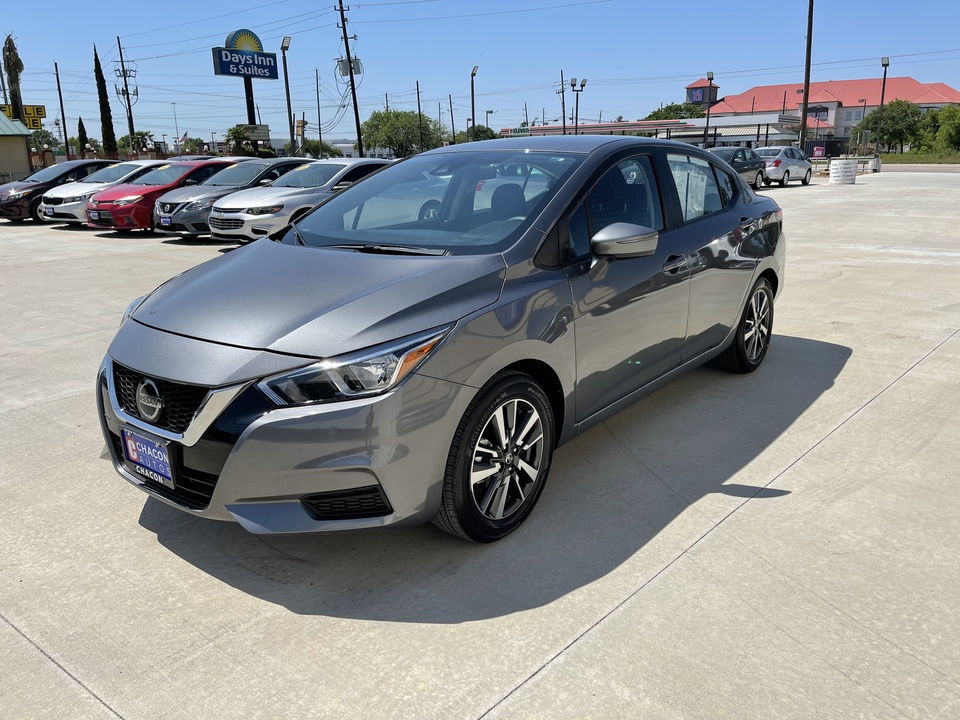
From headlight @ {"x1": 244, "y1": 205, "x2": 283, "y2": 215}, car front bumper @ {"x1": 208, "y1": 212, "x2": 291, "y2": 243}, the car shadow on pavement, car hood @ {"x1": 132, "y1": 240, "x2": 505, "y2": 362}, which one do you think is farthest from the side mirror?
headlight @ {"x1": 244, "y1": 205, "x2": 283, "y2": 215}

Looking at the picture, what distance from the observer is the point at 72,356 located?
19.7 ft

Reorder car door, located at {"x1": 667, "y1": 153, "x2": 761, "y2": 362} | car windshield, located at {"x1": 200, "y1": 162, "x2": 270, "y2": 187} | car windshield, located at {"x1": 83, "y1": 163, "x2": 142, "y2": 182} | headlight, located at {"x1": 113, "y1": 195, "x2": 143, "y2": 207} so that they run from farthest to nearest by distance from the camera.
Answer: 1. car windshield, located at {"x1": 83, "y1": 163, "x2": 142, "y2": 182}
2. headlight, located at {"x1": 113, "y1": 195, "x2": 143, "y2": 207}
3. car windshield, located at {"x1": 200, "y1": 162, "x2": 270, "y2": 187}
4. car door, located at {"x1": 667, "y1": 153, "x2": 761, "y2": 362}

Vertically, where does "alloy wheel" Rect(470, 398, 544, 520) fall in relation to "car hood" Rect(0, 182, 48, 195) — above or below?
below

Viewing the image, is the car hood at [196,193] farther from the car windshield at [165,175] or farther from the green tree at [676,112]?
the green tree at [676,112]

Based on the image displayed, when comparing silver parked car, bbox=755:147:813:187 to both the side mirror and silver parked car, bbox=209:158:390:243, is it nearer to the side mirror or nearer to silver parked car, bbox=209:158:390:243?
silver parked car, bbox=209:158:390:243

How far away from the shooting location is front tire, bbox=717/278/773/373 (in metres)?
5.24

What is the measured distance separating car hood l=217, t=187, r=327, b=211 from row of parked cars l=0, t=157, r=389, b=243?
16 mm

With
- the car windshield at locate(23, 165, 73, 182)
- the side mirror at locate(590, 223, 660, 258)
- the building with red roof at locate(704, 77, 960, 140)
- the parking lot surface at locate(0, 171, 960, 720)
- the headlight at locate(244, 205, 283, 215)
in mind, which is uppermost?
the building with red roof at locate(704, 77, 960, 140)

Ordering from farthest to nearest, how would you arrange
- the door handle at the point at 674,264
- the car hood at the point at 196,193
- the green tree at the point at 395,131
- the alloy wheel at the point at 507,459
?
1. the green tree at the point at 395,131
2. the car hood at the point at 196,193
3. the door handle at the point at 674,264
4. the alloy wheel at the point at 507,459

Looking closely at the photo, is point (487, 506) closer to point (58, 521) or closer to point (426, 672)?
point (426, 672)

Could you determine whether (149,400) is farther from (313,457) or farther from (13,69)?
(13,69)

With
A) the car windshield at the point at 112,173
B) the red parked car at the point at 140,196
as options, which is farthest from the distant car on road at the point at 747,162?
the car windshield at the point at 112,173

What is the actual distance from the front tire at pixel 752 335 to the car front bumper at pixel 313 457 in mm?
2994

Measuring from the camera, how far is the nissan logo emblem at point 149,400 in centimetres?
282
